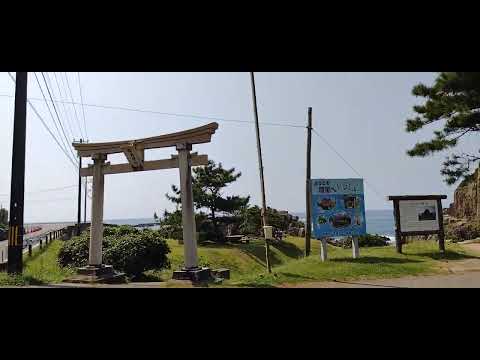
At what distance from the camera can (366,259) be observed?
29.5 ft

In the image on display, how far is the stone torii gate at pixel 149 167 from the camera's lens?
7371 mm

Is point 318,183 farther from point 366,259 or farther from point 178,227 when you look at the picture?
point 178,227

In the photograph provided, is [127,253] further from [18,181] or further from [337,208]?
[337,208]

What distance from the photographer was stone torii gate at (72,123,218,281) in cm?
737

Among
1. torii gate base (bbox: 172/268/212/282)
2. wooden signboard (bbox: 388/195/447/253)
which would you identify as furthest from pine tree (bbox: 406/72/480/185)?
torii gate base (bbox: 172/268/212/282)

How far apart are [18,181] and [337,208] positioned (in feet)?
22.0

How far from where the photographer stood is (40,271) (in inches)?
393

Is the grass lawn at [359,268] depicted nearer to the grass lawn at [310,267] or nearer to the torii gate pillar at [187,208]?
the grass lawn at [310,267]

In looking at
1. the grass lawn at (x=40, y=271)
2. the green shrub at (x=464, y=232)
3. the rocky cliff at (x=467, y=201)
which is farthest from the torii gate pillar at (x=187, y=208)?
the rocky cliff at (x=467, y=201)

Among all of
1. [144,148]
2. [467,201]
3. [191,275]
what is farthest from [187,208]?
[467,201]

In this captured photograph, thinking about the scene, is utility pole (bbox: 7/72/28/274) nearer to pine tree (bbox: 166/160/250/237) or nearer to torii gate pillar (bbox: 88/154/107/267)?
torii gate pillar (bbox: 88/154/107/267)
